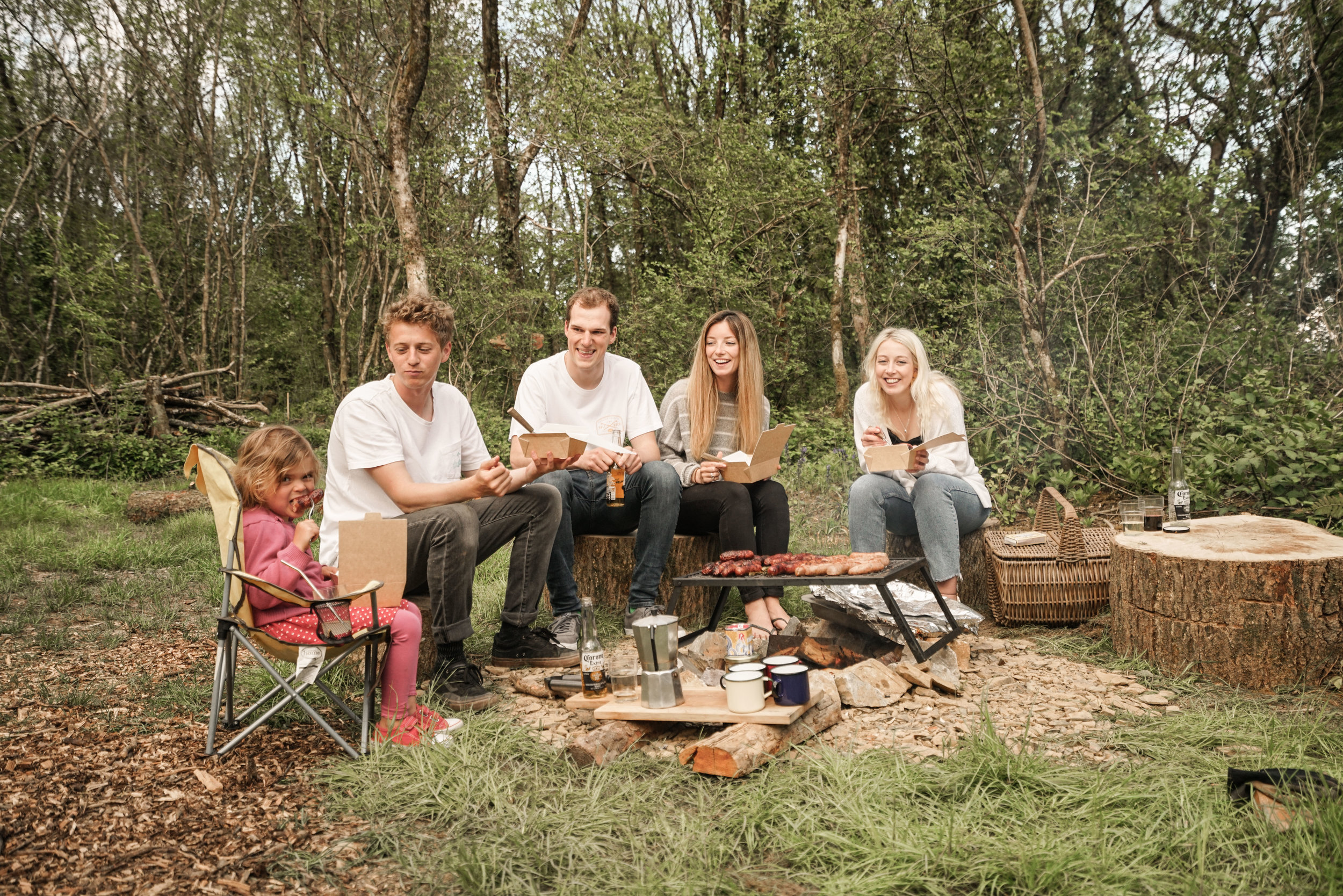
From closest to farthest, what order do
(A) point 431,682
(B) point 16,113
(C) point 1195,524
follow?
(A) point 431,682, (C) point 1195,524, (B) point 16,113

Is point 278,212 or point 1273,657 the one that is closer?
point 1273,657

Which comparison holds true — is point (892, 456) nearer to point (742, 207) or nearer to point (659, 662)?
point (659, 662)

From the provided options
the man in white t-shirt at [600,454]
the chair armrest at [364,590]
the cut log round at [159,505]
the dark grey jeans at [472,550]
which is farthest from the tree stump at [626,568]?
the cut log round at [159,505]

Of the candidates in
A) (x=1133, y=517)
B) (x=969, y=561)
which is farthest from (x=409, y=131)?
(x=1133, y=517)

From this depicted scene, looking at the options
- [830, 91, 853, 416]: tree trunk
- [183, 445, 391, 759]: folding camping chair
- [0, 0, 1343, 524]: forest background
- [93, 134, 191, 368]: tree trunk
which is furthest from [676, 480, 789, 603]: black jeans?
[93, 134, 191, 368]: tree trunk

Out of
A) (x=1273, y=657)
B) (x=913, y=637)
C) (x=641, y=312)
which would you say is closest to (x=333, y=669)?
(x=913, y=637)

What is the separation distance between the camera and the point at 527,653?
369 centimetres

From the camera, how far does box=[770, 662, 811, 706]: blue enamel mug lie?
A: 8.70 feet

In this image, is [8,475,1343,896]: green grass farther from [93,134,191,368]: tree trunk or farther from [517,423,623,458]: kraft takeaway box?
[93,134,191,368]: tree trunk

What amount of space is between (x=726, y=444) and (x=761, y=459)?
0.54 metres

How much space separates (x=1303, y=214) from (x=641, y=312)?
6327 millimetres

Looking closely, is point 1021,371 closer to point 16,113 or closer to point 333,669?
point 333,669

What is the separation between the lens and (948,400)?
13.6ft

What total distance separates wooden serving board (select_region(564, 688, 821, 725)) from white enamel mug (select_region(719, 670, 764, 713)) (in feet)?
0.06
